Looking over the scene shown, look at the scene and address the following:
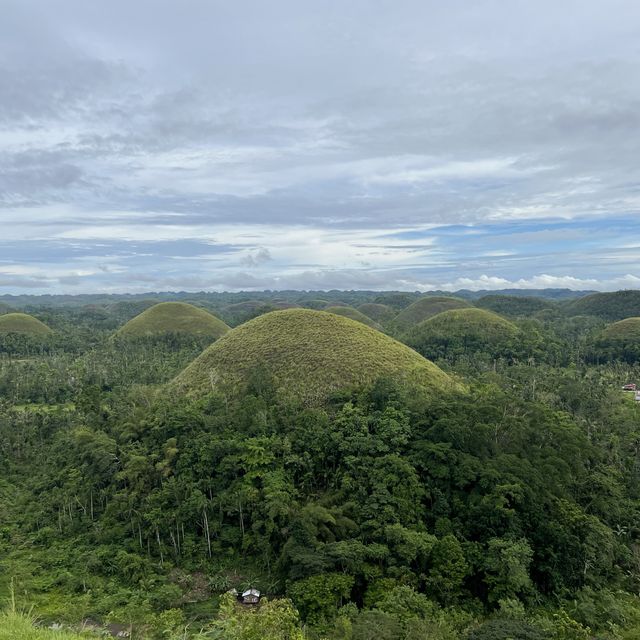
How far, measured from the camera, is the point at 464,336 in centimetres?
6034

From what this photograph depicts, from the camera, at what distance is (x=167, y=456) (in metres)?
20.7

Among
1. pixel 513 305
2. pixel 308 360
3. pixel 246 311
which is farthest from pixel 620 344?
pixel 246 311

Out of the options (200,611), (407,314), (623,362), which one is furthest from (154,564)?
(407,314)

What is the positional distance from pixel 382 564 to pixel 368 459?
4.03 metres

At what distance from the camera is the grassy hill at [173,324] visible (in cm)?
7025

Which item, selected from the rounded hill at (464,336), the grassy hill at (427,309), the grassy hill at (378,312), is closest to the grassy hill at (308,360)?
the rounded hill at (464,336)

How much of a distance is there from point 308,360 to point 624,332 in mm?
53019

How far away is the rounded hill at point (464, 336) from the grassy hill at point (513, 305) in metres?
51.5

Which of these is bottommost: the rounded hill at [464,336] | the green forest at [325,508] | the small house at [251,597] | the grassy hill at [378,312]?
the small house at [251,597]

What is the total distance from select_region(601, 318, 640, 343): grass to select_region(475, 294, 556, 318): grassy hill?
47.3 meters

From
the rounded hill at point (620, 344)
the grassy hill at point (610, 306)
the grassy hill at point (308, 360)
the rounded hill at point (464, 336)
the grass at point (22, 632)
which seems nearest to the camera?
the grass at point (22, 632)

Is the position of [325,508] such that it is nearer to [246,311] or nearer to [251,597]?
[251,597]

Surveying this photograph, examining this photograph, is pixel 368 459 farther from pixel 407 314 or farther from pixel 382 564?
pixel 407 314

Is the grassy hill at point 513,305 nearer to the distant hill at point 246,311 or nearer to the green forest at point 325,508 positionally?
the distant hill at point 246,311
